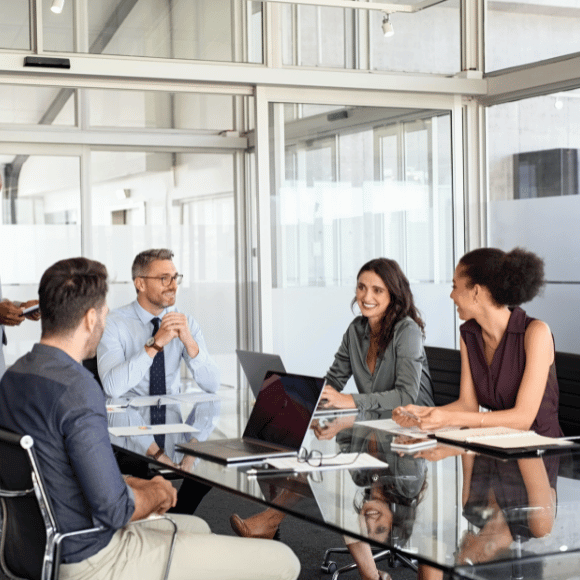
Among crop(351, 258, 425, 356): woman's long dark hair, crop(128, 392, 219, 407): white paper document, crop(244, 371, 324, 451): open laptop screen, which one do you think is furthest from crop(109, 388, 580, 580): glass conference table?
crop(351, 258, 425, 356): woman's long dark hair

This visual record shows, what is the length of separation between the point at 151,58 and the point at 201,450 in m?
3.66

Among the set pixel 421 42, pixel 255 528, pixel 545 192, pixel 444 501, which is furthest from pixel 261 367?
pixel 421 42

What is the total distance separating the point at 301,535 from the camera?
14.4ft

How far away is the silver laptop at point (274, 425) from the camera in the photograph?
8.57 feet

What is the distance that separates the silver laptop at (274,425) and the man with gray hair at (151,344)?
2.98 ft

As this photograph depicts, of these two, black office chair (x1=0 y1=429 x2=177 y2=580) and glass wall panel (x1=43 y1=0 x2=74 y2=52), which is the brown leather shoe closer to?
black office chair (x1=0 y1=429 x2=177 y2=580)

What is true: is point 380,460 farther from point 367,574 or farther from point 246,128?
point 246,128

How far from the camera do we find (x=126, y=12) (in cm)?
576

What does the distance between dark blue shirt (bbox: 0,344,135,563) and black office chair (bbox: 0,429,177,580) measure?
4 centimetres

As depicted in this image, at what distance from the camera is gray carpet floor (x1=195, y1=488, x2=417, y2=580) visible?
3.88 metres

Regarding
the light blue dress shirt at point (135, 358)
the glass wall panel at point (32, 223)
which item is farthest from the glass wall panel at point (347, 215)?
the glass wall panel at point (32, 223)

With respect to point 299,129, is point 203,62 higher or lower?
higher

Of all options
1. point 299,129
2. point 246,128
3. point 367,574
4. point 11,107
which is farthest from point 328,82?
point 367,574

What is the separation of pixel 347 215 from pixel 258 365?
2.87 meters
